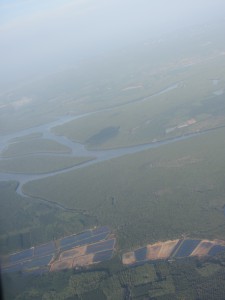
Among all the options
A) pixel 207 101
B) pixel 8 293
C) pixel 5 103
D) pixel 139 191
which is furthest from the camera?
pixel 5 103

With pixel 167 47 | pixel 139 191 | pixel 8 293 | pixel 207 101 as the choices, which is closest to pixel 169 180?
pixel 139 191

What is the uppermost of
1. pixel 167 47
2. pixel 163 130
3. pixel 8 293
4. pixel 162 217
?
pixel 8 293

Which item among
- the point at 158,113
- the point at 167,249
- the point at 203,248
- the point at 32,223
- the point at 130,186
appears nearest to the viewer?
the point at 203,248

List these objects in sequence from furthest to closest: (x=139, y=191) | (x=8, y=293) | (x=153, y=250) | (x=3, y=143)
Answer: (x=3, y=143)
(x=139, y=191)
(x=153, y=250)
(x=8, y=293)

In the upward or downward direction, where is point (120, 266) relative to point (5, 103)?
upward

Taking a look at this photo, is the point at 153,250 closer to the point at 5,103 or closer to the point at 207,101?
the point at 207,101

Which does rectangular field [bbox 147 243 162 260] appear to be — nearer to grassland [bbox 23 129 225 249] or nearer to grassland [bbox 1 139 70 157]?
grassland [bbox 23 129 225 249]

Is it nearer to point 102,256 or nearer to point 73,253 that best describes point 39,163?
point 73,253

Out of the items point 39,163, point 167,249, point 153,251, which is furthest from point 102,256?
point 39,163
